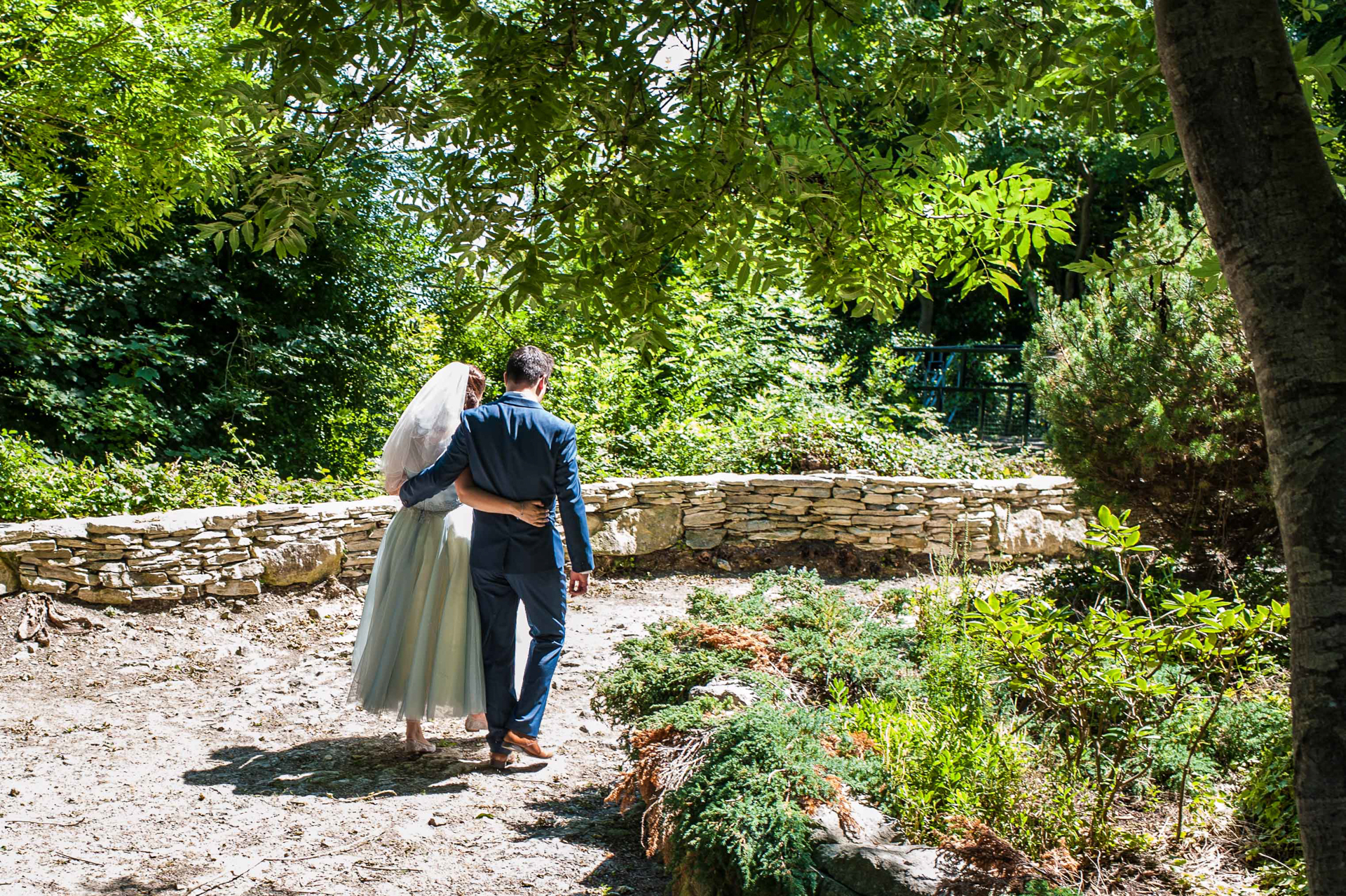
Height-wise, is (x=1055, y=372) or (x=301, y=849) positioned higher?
(x=1055, y=372)

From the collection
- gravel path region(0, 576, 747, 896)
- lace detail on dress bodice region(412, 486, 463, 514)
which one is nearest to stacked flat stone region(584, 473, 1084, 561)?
gravel path region(0, 576, 747, 896)

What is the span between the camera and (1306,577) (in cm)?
163

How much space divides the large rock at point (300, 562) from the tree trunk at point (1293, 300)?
6.41m

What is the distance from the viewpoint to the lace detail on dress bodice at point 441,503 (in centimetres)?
453

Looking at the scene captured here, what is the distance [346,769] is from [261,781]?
14.0 inches

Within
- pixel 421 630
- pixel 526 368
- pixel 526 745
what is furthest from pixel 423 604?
pixel 526 368

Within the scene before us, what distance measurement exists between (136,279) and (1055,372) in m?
8.76

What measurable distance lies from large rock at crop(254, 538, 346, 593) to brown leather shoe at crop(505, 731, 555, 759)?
3178 millimetres

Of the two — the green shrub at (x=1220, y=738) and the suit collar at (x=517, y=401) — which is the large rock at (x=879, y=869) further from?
the suit collar at (x=517, y=401)

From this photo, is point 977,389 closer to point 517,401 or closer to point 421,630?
point 517,401

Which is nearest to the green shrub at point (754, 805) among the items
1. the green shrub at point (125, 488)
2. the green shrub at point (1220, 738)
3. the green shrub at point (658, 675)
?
the green shrub at point (658, 675)

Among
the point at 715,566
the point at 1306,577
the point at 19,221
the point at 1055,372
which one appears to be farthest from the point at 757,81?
the point at 19,221

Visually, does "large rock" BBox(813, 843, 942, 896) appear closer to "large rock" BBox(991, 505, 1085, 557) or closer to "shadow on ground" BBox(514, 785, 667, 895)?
"shadow on ground" BBox(514, 785, 667, 895)

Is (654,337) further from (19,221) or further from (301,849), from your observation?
(19,221)
